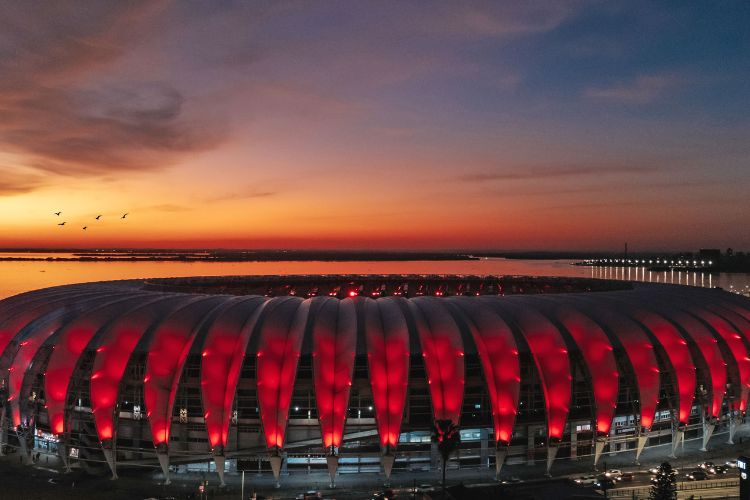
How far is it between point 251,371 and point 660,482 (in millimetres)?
23616

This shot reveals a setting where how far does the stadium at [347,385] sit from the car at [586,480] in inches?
73.4

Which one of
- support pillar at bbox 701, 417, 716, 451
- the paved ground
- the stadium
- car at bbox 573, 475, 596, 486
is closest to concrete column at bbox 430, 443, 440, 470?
the stadium

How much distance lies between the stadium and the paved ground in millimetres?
735

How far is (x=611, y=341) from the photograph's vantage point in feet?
136

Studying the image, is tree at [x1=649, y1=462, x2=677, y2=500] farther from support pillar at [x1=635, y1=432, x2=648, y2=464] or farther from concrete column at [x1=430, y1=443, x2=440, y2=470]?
concrete column at [x1=430, y1=443, x2=440, y2=470]

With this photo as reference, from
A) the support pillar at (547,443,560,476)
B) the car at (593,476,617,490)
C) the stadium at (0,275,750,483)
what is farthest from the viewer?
the support pillar at (547,443,560,476)

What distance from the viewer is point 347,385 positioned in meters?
36.4

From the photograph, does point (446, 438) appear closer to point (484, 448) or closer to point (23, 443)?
point (484, 448)

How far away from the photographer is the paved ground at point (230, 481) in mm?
35250

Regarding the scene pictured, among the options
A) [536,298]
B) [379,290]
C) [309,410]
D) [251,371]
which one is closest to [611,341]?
[536,298]

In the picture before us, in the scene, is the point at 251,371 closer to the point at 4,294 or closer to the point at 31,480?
the point at 31,480

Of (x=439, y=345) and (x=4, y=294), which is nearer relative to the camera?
(x=439, y=345)

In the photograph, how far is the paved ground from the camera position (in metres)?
35.2

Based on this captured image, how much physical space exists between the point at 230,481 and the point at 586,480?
71.1 feet
